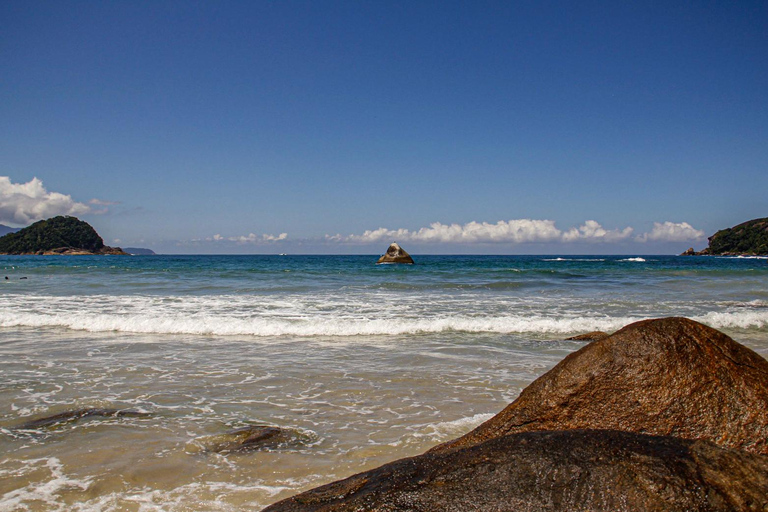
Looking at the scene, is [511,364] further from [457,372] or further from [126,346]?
[126,346]

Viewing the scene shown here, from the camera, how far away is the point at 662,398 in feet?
10.0

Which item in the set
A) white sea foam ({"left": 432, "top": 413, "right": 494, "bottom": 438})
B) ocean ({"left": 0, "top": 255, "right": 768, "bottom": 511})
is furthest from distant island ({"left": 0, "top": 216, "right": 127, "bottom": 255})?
white sea foam ({"left": 432, "top": 413, "right": 494, "bottom": 438})

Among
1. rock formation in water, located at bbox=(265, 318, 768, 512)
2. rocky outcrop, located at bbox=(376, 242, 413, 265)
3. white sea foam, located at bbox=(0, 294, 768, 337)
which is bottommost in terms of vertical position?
white sea foam, located at bbox=(0, 294, 768, 337)

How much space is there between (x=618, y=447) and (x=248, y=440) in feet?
11.2

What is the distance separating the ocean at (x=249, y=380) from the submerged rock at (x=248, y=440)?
57 mm

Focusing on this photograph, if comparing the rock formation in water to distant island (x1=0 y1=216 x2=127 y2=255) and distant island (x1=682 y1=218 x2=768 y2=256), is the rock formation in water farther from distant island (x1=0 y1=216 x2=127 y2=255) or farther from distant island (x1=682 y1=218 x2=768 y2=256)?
distant island (x1=0 y1=216 x2=127 y2=255)

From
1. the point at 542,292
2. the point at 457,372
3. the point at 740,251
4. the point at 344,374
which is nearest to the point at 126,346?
the point at 344,374

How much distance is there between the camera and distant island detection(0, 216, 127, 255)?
10844 centimetres

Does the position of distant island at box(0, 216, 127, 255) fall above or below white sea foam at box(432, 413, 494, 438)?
above

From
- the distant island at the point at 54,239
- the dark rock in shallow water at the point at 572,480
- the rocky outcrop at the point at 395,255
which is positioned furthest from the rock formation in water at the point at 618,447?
the distant island at the point at 54,239

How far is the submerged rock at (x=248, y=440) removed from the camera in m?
4.26

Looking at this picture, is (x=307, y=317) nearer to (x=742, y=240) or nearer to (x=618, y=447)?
(x=618, y=447)

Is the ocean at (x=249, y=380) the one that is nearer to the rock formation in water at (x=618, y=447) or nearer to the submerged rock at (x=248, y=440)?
the submerged rock at (x=248, y=440)

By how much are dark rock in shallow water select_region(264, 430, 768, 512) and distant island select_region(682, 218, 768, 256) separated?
109m
